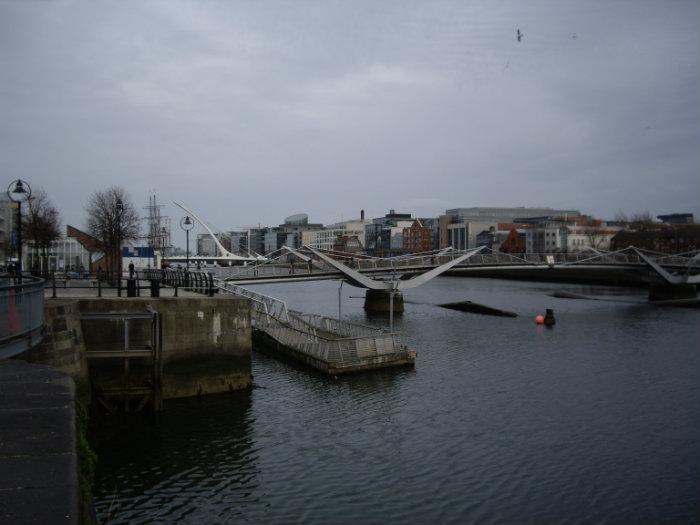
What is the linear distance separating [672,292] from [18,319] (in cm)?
6964

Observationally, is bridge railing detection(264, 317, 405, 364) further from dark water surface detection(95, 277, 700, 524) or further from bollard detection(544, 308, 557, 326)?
bollard detection(544, 308, 557, 326)

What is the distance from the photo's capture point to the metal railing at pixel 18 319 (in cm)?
1033

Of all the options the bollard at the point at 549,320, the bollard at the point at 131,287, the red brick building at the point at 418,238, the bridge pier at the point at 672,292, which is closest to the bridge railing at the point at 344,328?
the bollard at the point at 131,287

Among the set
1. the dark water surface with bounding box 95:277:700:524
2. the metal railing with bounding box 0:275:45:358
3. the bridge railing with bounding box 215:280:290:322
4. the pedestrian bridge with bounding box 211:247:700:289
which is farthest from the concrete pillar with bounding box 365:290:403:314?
the metal railing with bounding box 0:275:45:358

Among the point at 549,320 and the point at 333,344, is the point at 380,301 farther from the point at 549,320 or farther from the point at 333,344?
the point at 333,344

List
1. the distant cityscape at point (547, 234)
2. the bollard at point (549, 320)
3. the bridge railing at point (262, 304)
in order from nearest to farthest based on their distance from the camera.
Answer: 1. the bridge railing at point (262, 304)
2. the bollard at point (549, 320)
3. the distant cityscape at point (547, 234)

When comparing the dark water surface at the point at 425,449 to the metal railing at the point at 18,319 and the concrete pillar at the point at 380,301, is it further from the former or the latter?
the concrete pillar at the point at 380,301

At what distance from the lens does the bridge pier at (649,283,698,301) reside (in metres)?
66.6

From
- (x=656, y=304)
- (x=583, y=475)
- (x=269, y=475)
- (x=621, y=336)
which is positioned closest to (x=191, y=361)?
(x=269, y=475)

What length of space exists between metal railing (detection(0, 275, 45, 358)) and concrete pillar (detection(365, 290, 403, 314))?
40.2 metres

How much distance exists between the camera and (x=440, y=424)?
18.7m

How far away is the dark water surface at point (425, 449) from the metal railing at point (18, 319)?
12.8 feet

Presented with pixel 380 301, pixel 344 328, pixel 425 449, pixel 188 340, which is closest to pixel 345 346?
pixel 344 328

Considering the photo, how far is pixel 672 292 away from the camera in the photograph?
67.1 m
